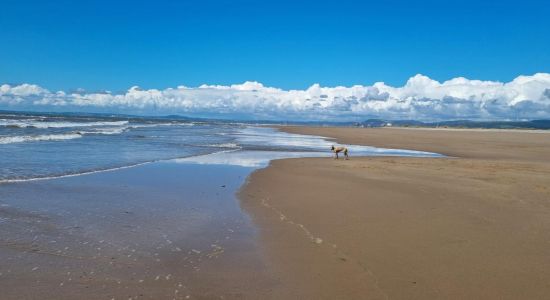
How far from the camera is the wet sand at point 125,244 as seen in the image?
5.27 metres

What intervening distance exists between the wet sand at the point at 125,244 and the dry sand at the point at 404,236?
604mm

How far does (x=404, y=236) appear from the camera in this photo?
7.85 meters

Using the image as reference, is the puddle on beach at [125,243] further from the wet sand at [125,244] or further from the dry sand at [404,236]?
the dry sand at [404,236]

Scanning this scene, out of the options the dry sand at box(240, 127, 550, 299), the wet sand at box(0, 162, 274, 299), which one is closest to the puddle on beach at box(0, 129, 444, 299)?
the wet sand at box(0, 162, 274, 299)

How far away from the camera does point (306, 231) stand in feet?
26.7

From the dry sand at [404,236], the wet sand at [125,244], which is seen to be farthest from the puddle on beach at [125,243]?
the dry sand at [404,236]

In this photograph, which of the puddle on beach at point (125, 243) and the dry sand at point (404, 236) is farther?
the dry sand at point (404, 236)

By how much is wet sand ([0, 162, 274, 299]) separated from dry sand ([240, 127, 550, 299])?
604mm

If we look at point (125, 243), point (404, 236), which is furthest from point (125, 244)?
point (404, 236)

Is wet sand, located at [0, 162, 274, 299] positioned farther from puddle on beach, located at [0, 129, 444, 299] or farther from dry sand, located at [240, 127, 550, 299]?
dry sand, located at [240, 127, 550, 299]

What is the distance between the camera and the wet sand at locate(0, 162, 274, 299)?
5.27 meters

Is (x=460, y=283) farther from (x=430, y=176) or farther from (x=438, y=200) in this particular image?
(x=430, y=176)

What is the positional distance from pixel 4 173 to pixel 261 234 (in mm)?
10295

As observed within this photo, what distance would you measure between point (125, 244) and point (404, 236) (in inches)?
195
